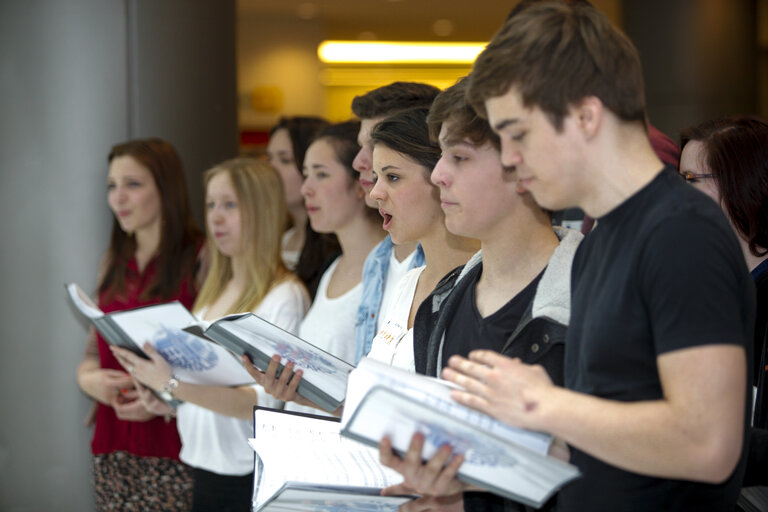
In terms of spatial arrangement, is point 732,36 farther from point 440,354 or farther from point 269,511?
point 269,511

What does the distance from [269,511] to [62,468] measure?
2.73m

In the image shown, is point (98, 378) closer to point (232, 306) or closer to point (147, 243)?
point (147, 243)

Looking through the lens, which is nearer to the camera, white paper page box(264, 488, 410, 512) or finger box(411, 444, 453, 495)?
finger box(411, 444, 453, 495)

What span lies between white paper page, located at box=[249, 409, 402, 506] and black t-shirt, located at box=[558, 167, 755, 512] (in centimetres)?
40

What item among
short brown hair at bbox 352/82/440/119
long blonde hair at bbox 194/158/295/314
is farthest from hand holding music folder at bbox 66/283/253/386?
short brown hair at bbox 352/82/440/119

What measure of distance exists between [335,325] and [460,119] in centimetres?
124

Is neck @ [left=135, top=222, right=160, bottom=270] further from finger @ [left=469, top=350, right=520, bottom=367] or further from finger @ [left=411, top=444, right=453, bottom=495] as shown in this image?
finger @ [left=469, top=350, right=520, bottom=367]

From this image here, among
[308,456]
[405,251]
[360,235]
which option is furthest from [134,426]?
[308,456]

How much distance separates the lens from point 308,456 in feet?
5.76

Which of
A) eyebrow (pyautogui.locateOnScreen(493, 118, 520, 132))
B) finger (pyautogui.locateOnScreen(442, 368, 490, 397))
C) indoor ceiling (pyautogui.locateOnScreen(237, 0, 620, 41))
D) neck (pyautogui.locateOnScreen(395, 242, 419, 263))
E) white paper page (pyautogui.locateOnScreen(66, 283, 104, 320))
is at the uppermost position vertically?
indoor ceiling (pyautogui.locateOnScreen(237, 0, 620, 41))

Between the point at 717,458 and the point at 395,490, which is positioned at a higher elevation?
the point at 717,458

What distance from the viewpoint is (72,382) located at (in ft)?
13.8

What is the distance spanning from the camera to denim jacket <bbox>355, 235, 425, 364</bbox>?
2705 millimetres

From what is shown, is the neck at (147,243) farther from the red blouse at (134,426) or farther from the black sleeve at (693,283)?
the black sleeve at (693,283)
